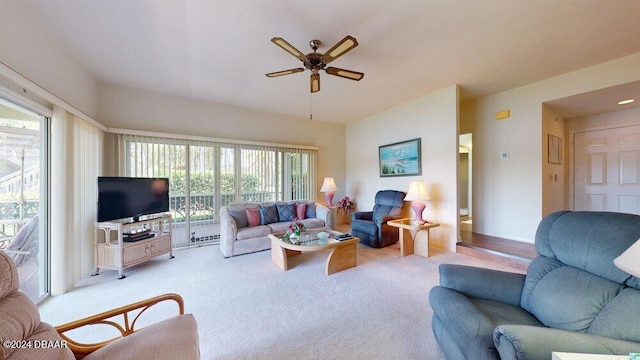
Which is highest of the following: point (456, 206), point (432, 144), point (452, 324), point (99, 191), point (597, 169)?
point (432, 144)

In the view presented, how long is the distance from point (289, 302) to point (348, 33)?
112 inches

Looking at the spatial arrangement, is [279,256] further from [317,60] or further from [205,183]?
[317,60]

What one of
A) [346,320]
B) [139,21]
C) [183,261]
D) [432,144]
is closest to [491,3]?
[432,144]

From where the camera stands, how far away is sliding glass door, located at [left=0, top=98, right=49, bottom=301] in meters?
2.02

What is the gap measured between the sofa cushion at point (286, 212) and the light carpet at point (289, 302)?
98 cm

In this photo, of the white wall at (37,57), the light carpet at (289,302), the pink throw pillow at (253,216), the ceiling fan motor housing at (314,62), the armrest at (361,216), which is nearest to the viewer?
the light carpet at (289,302)

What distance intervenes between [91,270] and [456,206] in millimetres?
5475

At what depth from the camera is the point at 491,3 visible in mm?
1924

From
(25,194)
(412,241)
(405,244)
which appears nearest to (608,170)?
(412,241)

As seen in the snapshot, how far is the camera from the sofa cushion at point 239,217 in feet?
12.8

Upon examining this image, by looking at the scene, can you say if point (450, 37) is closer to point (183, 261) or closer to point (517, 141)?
point (517, 141)

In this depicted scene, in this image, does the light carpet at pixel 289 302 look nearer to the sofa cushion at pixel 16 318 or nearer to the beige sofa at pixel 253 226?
the beige sofa at pixel 253 226

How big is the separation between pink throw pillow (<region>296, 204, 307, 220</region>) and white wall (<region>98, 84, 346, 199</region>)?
1207 mm

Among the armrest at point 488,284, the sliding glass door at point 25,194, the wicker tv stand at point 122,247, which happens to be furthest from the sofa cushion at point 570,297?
the sliding glass door at point 25,194
